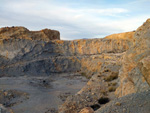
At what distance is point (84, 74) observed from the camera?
25.5 meters

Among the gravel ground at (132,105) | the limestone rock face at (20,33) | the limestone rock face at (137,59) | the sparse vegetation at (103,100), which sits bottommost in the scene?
the sparse vegetation at (103,100)

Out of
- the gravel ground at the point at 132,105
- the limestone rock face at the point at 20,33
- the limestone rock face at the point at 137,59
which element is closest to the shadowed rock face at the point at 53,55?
the limestone rock face at the point at 20,33

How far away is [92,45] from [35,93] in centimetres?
1704

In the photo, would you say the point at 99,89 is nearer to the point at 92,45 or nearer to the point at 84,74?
the point at 84,74

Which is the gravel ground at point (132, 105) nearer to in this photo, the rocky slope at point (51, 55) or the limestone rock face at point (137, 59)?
the limestone rock face at point (137, 59)

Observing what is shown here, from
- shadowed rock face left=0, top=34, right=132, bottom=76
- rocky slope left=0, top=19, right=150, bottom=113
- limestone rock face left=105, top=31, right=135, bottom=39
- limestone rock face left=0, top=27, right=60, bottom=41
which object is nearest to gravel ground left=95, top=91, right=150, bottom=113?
rocky slope left=0, top=19, right=150, bottom=113

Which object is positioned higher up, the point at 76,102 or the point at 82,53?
the point at 82,53

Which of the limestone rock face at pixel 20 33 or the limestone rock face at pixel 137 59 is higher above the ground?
the limestone rock face at pixel 20 33

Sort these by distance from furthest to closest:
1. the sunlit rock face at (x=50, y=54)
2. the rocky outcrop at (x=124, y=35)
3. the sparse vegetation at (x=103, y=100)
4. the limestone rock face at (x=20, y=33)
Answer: the rocky outcrop at (x=124, y=35) < the limestone rock face at (x=20, y=33) < the sunlit rock face at (x=50, y=54) < the sparse vegetation at (x=103, y=100)

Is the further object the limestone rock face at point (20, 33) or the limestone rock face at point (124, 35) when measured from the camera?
the limestone rock face at point (124, 35)

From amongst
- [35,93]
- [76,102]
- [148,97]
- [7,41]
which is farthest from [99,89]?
[7,41]

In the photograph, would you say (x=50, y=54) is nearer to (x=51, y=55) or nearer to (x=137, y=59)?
(x=51, y=55)

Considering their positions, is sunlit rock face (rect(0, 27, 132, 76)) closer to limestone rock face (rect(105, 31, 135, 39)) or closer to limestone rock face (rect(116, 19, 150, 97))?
limestone rock face (rect(105, 31, 135, 39))

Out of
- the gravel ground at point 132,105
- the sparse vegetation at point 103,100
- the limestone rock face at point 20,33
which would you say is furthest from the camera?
the limestone rock face at point 20,33
